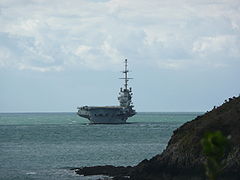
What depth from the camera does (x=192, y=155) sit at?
180 feet

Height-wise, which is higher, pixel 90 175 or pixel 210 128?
pixel 210 128

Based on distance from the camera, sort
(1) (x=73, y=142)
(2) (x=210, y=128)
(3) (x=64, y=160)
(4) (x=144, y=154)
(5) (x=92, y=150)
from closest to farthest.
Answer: (2) (x=210, y=128), (3) (x=64, y=160), (4) (x=144, y=154), (5) (x=92, y=150), (1) (x=73, y=142)

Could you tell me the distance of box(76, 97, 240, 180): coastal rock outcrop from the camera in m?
52.1

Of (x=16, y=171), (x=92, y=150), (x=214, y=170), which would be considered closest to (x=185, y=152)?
(x=16, y=171)

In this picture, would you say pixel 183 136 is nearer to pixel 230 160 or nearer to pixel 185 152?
pixel 185 152

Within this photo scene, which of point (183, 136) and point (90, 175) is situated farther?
point (90, 175)

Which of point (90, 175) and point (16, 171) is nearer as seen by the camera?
point (90, 175)

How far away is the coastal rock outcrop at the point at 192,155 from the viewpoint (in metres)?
52.1

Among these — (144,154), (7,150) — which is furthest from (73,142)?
(144,154)

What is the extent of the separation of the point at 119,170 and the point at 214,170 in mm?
45833

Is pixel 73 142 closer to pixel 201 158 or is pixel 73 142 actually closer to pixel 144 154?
pixel 144 154

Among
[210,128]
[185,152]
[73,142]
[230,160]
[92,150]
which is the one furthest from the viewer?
[73,142]

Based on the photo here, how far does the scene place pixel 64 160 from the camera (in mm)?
88375

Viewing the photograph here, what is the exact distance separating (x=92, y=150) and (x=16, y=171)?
32563 mm
